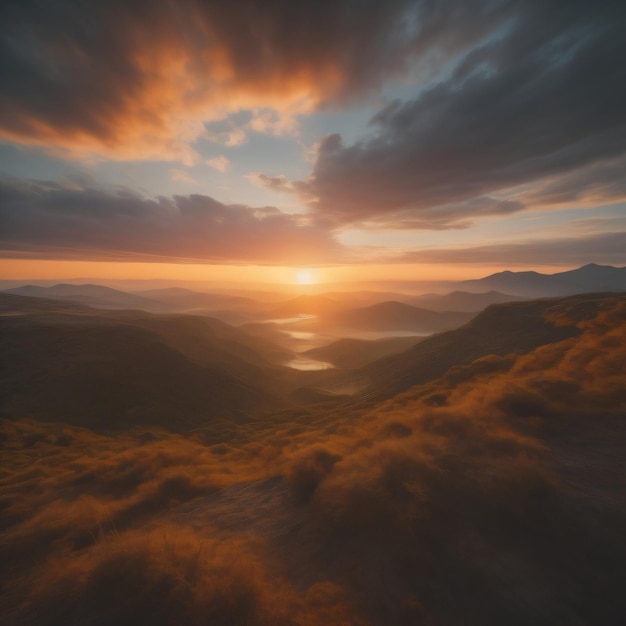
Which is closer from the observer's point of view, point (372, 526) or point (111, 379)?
point (372, 526)

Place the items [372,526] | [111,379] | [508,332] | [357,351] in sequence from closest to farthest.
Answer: [372,526] < [508,332] < [111,379] < [357,351]

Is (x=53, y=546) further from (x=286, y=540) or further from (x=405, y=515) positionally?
(x=405, y=515)

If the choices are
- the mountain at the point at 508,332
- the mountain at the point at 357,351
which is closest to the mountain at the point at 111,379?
the mountain at the point at 508,332

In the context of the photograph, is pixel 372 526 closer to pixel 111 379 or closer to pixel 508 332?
pixel 508 332

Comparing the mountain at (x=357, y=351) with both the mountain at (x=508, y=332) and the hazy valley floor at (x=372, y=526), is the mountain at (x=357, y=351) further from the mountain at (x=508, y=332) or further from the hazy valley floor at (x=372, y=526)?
the hazy valley floor at (x=372, y=526)

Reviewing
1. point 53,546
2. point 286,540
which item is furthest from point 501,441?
point 53,546

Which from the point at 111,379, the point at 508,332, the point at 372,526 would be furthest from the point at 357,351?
the point at 372,526

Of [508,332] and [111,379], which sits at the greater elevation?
[508,332]
